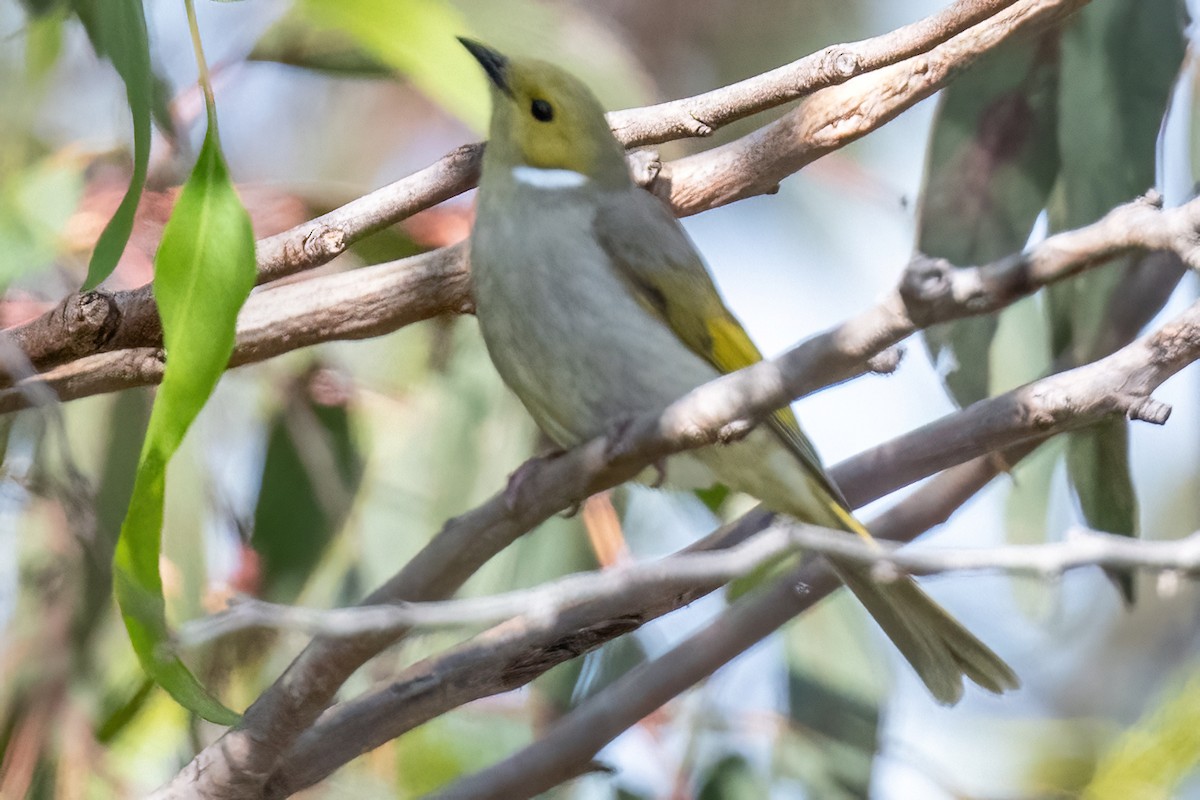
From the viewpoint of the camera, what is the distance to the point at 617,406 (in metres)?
2.03

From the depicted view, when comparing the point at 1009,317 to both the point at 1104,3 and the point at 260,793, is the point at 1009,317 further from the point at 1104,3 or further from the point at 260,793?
the point at 260,793

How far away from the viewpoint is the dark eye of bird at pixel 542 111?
2.25 m

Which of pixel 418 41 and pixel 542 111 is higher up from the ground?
pixel 418 41

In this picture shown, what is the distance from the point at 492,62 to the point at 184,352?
1.02 metres

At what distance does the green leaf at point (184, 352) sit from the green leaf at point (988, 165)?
1.24 m

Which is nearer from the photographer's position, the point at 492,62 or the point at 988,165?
the point at 492,62

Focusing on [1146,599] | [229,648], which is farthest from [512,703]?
[1146,599]

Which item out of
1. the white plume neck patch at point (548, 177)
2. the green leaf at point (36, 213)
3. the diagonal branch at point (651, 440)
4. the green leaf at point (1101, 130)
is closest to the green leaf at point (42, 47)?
the green leaf at point (36, 213)

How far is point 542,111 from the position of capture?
2254mm

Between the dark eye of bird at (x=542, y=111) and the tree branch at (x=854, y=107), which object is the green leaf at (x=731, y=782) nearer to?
the tree branch at (x=854, y=107)

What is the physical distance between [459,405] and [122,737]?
2.90 feet

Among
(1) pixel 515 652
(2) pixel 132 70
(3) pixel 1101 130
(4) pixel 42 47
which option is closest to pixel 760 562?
(1) pixel 515 652

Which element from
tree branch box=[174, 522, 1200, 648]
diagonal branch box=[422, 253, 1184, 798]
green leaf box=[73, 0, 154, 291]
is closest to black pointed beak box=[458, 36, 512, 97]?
green leaf box=[73, 0, 154, 291]

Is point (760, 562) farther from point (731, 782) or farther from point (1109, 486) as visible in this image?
point (731, 782)
